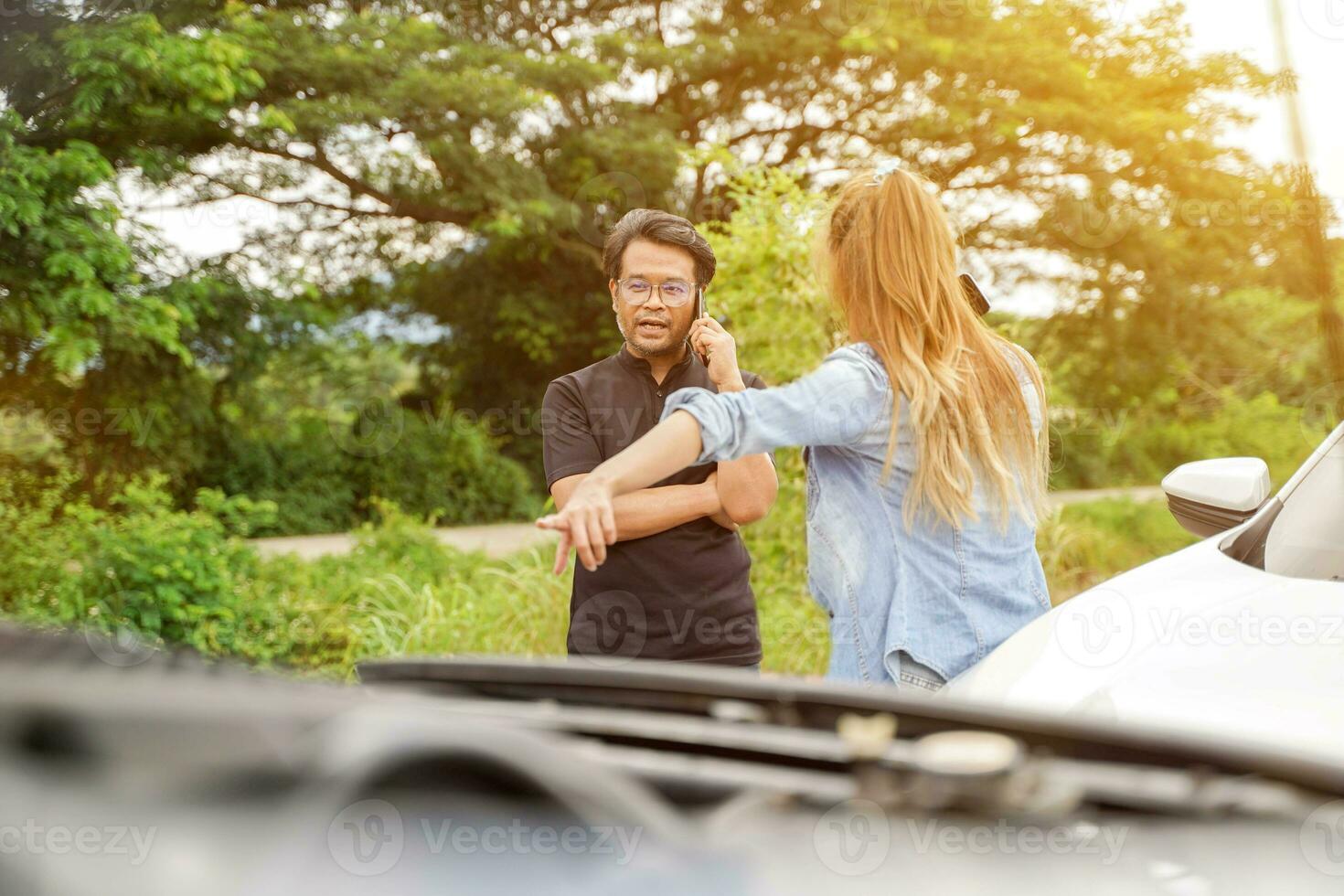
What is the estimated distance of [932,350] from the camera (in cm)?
190

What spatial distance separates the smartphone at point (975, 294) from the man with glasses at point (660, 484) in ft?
1.65

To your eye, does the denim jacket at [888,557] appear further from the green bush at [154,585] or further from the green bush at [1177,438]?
the green bush at [1177,438]

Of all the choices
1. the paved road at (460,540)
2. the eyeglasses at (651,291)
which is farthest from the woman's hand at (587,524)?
the paved road at (460,540)

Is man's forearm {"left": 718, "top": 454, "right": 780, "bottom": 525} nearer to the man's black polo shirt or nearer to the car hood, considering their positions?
the man's black polo shirt

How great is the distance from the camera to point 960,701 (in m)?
0.72

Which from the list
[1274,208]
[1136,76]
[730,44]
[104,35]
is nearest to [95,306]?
[104,35]

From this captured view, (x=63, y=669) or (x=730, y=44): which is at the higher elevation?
(x=730, y=44)

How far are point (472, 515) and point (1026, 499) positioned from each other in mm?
13195

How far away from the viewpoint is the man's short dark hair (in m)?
2.57

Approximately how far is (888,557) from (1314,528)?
47.5 inches

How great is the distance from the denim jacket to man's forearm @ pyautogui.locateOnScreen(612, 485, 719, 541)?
1.57ft

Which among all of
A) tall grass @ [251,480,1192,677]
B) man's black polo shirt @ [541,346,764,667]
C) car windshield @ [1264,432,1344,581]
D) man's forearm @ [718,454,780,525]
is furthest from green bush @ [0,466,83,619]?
car windshield @ [1264,432,1344,581]

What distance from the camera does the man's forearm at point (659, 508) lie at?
238 centimetres

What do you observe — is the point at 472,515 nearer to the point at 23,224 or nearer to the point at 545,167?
the point at 545,167
